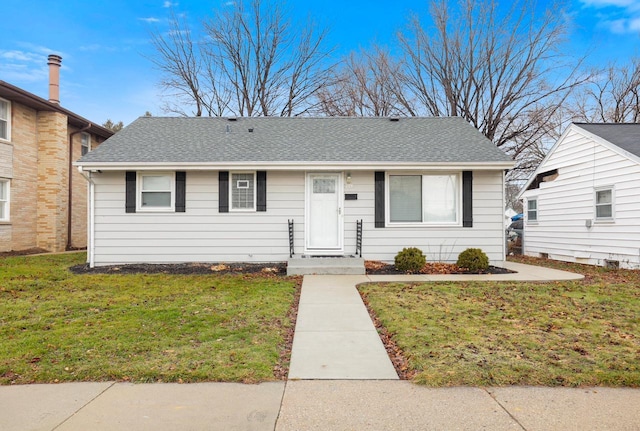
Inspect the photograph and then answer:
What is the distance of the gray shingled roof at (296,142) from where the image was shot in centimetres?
1039

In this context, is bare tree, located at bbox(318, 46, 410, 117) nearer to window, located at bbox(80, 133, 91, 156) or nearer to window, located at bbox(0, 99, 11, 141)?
window, located at bbox(80, 133, 91, 156)

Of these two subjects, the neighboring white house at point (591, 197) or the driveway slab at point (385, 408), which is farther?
the neighboring white house at point (591, 197)

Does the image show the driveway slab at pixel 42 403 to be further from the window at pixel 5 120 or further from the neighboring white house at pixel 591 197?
the window at pixel 5 120

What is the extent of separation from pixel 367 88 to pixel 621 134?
45.9ft

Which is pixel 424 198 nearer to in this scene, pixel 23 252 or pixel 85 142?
pixel 23 252

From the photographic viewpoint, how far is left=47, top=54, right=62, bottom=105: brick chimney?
1675 cm

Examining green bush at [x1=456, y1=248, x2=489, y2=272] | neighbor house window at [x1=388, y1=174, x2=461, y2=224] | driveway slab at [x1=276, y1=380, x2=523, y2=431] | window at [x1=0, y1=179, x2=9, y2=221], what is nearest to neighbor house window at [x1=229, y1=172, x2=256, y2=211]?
neighbor house window at [x1=388, y1=174, x2=461, y2=224]

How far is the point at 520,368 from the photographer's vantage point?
3.70 metres

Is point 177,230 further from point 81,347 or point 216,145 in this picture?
point 81,347

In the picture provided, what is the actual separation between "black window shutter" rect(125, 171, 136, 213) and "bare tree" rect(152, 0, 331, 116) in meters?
14.3

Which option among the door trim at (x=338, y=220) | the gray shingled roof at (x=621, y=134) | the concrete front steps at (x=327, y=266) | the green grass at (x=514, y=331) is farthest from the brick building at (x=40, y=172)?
the gray shingled roof at (x=621, y=134)

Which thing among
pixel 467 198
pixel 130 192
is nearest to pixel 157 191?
pixel 130 192

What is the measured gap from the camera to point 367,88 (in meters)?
23.5

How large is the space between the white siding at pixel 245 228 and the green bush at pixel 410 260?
2.83ft
